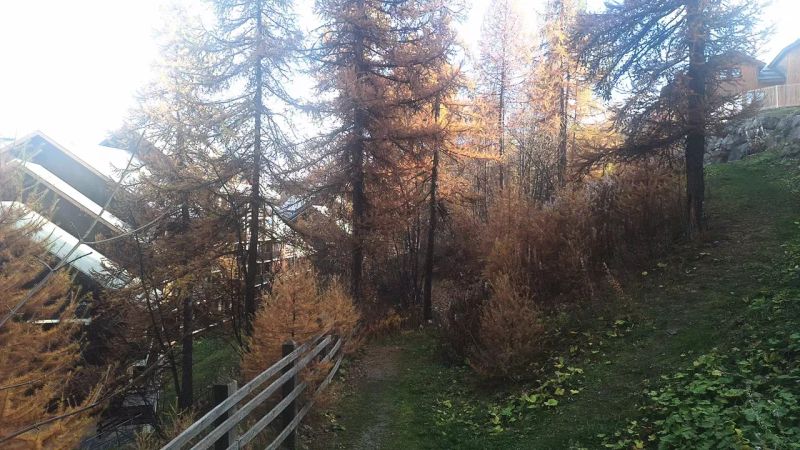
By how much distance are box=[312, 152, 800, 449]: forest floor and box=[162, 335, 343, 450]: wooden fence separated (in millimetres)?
804

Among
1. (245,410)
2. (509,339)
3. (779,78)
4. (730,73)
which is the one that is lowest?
(245,410)

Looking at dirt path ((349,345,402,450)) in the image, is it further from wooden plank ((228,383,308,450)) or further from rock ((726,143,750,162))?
rock ((726,143,750,162))

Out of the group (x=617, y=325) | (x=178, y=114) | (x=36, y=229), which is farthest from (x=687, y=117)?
(x=178, y=114)

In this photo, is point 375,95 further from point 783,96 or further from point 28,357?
point 783,96

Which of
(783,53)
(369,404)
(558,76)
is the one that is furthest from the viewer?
(783,53)

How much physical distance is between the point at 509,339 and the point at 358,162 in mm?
7726

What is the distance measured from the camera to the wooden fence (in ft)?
14.5

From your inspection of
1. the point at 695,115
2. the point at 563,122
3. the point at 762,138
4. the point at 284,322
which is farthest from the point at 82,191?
the point at 762,138

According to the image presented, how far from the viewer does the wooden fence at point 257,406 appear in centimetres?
443

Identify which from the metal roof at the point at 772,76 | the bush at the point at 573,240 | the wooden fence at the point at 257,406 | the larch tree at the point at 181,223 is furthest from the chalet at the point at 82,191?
the metal roof at the point at 772,76

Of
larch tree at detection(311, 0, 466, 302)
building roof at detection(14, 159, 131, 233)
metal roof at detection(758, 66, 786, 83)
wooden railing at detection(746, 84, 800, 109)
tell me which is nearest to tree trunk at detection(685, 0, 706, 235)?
larch tree at detection(311, 0, 466, 302)

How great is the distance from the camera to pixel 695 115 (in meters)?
10.8

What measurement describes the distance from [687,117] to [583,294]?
469 cm

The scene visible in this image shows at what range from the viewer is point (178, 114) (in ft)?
47.7
